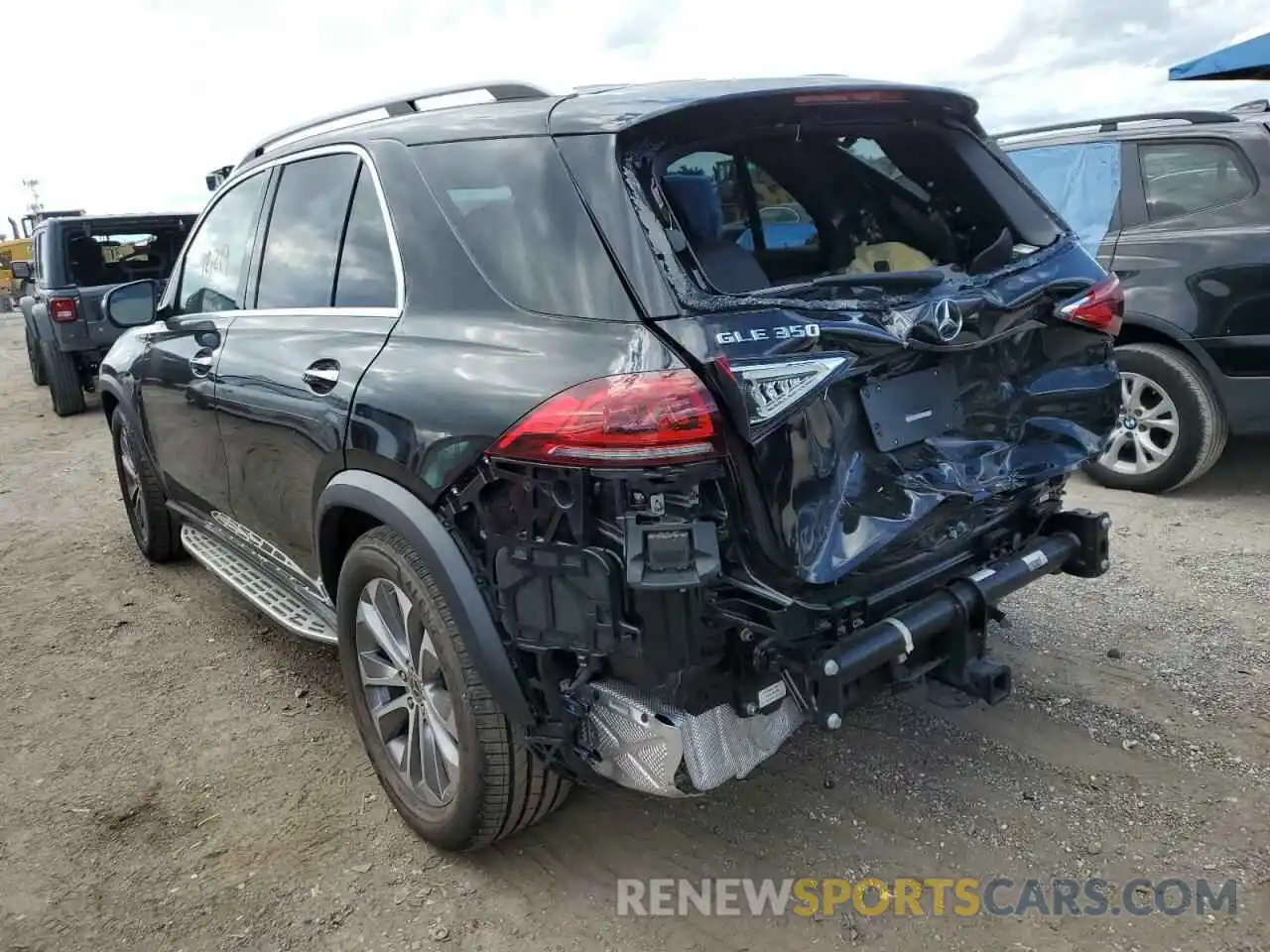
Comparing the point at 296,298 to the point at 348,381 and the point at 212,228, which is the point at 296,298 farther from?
the point at 212,228

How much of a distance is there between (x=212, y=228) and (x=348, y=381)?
72.6 inches

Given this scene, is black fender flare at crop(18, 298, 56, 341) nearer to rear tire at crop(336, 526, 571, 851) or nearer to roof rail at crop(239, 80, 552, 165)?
roof rail at crop(239, 80, 552, 165)

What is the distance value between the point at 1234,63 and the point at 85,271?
12.5m

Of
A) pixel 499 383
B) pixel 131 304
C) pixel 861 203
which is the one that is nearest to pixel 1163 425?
pixel 861 203

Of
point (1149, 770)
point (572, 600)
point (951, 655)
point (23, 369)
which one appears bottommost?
point (23, 369)

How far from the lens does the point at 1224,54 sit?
36.8 ft

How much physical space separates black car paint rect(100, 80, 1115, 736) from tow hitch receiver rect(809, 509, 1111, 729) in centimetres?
13

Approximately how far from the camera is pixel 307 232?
316cm

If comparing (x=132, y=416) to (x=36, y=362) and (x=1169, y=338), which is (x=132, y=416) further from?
(x=36, y=362)

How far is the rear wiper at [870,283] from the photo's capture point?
2.26 m

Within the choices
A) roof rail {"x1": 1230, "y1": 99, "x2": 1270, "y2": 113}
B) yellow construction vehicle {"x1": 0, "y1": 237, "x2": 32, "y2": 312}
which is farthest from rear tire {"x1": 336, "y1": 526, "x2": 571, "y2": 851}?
yellow construction vehicle {"x1": 0, "y1": 237, "x2": 32, "y2": 312}

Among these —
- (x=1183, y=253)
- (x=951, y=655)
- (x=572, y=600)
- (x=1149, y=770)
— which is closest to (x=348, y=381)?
(x=572, y=600)

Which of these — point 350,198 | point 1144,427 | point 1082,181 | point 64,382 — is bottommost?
point 64,382

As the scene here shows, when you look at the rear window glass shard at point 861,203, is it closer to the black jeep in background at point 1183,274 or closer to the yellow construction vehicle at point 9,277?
the black jeep in background at point 1183,274
